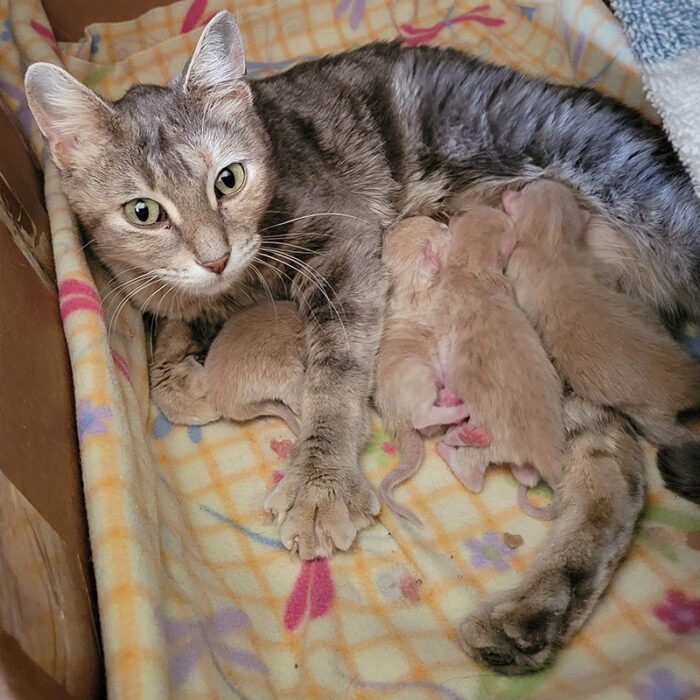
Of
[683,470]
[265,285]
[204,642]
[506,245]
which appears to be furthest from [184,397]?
[683,470]

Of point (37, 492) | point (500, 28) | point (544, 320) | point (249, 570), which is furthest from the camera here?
point (500, 28)

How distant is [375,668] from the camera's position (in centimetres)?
106

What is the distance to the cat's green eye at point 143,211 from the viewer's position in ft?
4.11

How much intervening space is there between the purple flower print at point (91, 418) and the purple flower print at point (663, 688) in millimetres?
880

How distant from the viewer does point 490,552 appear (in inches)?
47.5

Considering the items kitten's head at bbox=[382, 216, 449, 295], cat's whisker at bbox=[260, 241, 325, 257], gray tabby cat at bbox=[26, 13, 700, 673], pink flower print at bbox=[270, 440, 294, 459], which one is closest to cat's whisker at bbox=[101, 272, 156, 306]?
gray tabby cat at bbox=[26, 13, 700, 673]

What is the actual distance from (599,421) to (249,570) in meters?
0.69

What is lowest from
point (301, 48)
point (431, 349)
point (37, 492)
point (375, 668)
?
point (375, 668)

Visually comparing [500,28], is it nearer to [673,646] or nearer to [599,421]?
[599,421]

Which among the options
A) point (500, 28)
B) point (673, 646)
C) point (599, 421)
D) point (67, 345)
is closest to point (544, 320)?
point (599, 421)

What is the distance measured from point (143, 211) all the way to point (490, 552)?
34.3 inches

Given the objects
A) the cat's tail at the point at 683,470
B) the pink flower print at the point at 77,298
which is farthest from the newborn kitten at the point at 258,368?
the cat's tail at the point at 683,470

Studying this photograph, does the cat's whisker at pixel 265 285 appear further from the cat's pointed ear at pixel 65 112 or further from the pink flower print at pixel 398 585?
the pink flower print at pixel 398 585

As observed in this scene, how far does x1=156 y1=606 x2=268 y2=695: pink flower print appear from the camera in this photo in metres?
0.99
